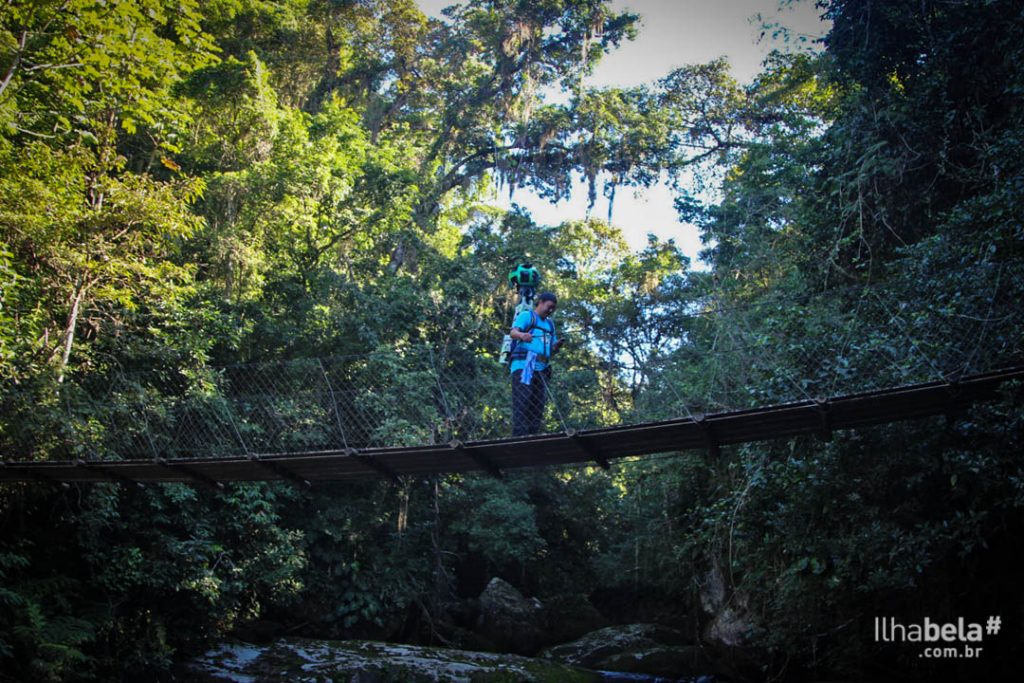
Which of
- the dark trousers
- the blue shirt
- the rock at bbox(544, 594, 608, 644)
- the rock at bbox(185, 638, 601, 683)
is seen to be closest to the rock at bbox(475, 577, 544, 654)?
the rock at bbox(544, 594, 608, 644)

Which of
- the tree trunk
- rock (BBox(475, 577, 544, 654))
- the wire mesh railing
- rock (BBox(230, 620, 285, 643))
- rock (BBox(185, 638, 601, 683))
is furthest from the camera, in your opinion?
rock (BBox(475, 577, 544, 654))

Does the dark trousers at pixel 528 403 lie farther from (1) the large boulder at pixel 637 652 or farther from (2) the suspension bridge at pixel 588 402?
(1) the large boulder at pixel 637 652

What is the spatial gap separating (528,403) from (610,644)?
460cm

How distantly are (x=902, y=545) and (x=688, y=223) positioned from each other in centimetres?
799

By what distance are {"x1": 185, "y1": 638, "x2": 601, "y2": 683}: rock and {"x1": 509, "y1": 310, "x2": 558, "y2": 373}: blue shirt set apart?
11.1ft

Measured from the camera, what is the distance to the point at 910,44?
578 cm

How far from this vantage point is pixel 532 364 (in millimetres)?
4492

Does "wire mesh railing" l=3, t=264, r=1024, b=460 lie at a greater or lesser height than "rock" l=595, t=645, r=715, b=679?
greater

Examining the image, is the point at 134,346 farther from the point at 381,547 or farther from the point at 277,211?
the point at 381,547

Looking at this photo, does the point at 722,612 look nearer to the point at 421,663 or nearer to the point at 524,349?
the point at 421,663

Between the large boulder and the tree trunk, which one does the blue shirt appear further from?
the large boulder

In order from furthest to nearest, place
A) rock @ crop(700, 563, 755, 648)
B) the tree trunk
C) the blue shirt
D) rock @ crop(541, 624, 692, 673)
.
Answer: rock @ crop(541, 624, 692, 673) < rock @ crop(700, 563, 755, 648) < the tree trunk < the blue shirt

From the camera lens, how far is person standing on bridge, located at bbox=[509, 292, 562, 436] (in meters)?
4.49

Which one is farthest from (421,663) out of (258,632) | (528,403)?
(528,403)
